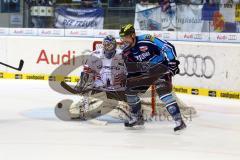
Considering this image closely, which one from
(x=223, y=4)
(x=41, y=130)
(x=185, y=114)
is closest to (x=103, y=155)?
(x=41, y=130)

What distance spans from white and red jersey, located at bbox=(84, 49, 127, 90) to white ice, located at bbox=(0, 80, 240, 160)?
0.69 meters

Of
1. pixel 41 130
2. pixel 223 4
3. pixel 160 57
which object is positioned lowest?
pixel 41 130

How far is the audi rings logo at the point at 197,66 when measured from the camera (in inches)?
421

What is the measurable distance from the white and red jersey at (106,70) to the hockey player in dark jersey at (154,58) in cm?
61

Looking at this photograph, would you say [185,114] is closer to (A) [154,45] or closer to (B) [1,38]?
(A) [154,45]

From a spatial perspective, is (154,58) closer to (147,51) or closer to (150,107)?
(147,51)

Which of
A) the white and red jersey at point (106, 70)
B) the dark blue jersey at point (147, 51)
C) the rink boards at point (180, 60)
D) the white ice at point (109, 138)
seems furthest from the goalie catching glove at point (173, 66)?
the rink boards at point (180, 60)

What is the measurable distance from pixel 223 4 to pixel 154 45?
494cm

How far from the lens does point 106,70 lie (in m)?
7.87

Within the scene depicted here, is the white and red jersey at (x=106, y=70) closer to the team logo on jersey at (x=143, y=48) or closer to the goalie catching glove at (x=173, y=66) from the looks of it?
the team logo on jersey at (x=143, y=48)

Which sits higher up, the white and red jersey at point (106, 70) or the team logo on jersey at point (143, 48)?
the team logo on jersey at point (143, 48)

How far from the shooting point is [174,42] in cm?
1138

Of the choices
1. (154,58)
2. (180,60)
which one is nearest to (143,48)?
(154,58)

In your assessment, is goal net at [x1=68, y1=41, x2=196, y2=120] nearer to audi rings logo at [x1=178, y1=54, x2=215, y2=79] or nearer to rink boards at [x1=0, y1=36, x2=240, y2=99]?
rink boards at [x1=0, y1=36, x2=240, y2=99]
